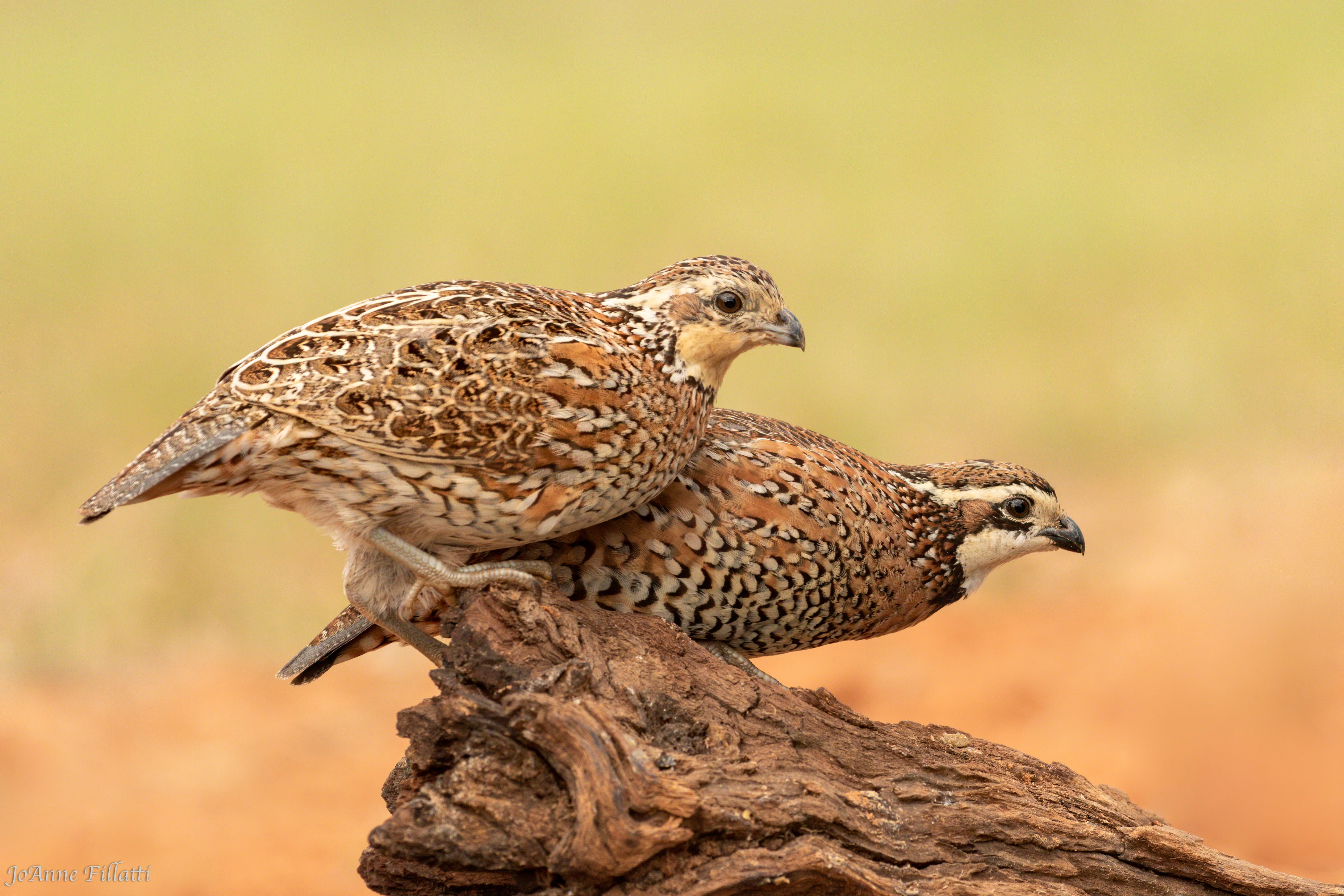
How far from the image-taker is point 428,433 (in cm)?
290

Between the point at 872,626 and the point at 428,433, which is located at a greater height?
the point at 872,626

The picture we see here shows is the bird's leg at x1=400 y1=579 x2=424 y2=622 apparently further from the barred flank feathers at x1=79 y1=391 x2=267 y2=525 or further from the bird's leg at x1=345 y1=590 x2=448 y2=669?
the barred flank feathers at x1=79 y1=391 x2=267 y2=525

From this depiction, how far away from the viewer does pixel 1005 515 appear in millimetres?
4027

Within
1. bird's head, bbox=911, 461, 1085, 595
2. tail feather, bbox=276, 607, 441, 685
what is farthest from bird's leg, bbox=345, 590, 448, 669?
bird's head, bbox=911, 461, 1085, 595

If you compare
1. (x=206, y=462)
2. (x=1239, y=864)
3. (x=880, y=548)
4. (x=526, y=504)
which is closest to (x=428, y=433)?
(x=526, y=504)

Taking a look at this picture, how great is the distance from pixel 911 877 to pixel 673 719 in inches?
29.1

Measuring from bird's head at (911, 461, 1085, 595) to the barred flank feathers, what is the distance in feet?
7.64

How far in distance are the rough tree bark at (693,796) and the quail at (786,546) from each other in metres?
0.25

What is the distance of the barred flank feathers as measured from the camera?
2.73m

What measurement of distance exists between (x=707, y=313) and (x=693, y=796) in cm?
138

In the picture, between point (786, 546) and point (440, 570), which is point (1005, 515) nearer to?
Answer: point (786, 546)

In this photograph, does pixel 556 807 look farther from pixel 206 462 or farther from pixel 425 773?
pixel 206 462

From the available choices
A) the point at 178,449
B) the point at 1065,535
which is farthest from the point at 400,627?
the point at 1065,535

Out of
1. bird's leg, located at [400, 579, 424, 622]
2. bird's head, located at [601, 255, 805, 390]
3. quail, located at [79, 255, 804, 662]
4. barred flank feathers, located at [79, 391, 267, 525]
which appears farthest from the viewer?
bird's head, located at [601, 255, 805, 390]
